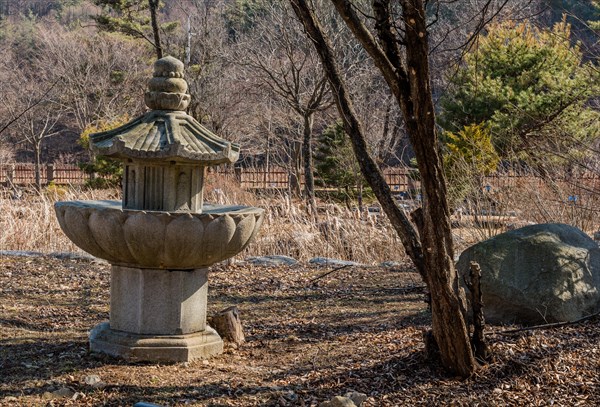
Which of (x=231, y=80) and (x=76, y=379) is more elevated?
(x=231, y=80)

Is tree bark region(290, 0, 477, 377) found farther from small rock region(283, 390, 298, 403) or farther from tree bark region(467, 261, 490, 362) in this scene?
small rock region(283, 390, 298, 403)

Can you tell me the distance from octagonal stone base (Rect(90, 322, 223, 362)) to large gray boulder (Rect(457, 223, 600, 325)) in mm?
2063

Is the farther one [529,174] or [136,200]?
[529,174]

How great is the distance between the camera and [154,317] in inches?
197

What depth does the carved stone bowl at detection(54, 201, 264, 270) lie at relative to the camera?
4.71m

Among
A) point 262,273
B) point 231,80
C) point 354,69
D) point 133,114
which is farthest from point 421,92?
point 133,114

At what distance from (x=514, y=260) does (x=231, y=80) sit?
971 inches

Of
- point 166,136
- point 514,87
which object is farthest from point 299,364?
point 514,87

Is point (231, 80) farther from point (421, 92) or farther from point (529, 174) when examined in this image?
point (421, 92)

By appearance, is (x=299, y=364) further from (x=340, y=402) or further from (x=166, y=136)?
(x=166, y=136)

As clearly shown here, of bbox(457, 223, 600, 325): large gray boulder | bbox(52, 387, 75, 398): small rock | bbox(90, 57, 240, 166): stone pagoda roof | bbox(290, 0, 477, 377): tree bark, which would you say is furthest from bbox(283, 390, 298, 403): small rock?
bbox(457, 223, 600, 325): large gray boulder

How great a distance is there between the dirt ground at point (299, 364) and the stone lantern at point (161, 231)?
0.71ft

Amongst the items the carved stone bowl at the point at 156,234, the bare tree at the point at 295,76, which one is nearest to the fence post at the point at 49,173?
the bare tree at the point at 295,76

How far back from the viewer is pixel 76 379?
4.52 m
